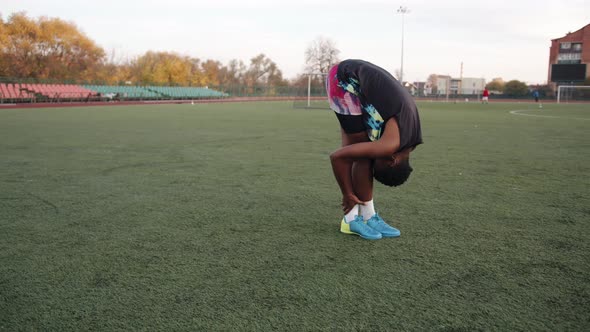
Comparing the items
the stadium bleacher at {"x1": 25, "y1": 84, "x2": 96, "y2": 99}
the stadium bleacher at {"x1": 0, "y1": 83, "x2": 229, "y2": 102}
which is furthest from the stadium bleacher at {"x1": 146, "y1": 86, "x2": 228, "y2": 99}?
the stadium bleacher at {"x1": 25, "y1": 84, "x2": 96, "y2": 99}

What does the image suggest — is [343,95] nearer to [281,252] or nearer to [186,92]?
[281,252]

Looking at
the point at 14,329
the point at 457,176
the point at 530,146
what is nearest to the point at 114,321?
the point at 14,329

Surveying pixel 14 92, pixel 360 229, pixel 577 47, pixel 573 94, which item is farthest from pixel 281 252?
pixel 577 47

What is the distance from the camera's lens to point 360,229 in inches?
138

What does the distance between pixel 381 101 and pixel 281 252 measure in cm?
Answer: 123

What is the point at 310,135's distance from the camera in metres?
12.1

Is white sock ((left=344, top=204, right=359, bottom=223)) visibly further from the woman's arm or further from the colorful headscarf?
the colorful headscarf

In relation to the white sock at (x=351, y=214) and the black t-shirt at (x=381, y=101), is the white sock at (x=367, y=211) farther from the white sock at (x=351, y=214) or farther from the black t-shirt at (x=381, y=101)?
the black t-shirt at (x=381, y=101)

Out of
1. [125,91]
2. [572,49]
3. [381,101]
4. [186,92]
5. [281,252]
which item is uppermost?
[572,49]

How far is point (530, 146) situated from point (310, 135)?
5.16 metres

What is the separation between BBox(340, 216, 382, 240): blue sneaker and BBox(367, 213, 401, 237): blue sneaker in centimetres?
6

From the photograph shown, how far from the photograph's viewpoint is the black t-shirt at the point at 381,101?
10.3ft

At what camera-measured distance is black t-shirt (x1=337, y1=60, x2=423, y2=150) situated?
315 centimetres

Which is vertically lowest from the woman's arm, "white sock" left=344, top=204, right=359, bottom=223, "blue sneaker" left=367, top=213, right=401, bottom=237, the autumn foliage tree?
"blue sneaker" left=367, top=213, right=401, bottom=237
